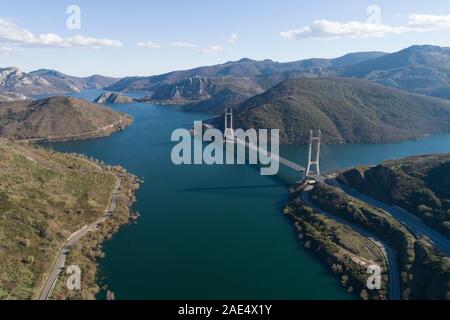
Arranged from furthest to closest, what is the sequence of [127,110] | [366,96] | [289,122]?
[127,110] → [366,96] → [289,122]

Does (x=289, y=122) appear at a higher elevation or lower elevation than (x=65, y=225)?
higher

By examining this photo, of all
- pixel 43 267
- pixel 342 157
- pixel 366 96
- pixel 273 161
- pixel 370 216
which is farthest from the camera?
pixel 366 96

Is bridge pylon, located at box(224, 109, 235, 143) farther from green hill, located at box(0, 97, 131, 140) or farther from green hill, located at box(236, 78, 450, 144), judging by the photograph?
green hill, located at box(0, 97, 131, 140)

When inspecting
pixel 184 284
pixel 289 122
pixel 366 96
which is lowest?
pixel 184 284

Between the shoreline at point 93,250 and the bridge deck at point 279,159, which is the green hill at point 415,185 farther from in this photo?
the shoreline at point 93,250

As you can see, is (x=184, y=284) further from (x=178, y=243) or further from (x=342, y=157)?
(x=342, y=157)

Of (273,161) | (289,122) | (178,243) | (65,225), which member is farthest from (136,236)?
(289,122)

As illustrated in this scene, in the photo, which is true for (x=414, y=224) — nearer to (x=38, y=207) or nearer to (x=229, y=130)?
(x=38, y=207)

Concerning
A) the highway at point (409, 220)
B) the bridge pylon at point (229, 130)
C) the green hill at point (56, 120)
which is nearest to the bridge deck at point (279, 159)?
the bridge pylon at point (229, 130)
